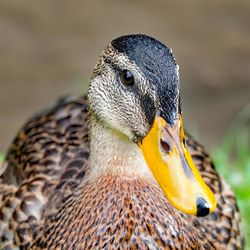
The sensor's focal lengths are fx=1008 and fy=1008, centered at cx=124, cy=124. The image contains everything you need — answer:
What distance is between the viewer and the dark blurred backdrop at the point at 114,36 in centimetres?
820

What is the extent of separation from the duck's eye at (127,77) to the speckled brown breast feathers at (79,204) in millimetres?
434

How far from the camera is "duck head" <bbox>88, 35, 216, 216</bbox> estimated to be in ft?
11.4

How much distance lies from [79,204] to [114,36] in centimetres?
451

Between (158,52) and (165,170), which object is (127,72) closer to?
(158,52)

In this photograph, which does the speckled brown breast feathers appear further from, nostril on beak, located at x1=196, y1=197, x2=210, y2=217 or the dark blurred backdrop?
the dark blurred backdrop

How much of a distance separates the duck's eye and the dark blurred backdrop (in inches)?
174

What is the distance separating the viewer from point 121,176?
3910mm

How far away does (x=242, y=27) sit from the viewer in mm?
8484

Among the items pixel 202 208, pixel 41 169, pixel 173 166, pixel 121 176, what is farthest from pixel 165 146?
pixel 41 169

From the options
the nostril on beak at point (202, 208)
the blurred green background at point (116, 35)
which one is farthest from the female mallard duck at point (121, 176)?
the blurred green background at point (116, 35)

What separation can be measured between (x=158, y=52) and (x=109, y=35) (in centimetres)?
483

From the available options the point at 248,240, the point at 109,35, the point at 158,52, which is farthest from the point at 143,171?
the point at 109,35

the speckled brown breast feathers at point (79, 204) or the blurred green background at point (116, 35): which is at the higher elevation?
the blurred green background at point (116, 35)

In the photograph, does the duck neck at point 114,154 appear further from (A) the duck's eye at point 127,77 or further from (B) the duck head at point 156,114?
(A) the duck's eye at point 127,77
